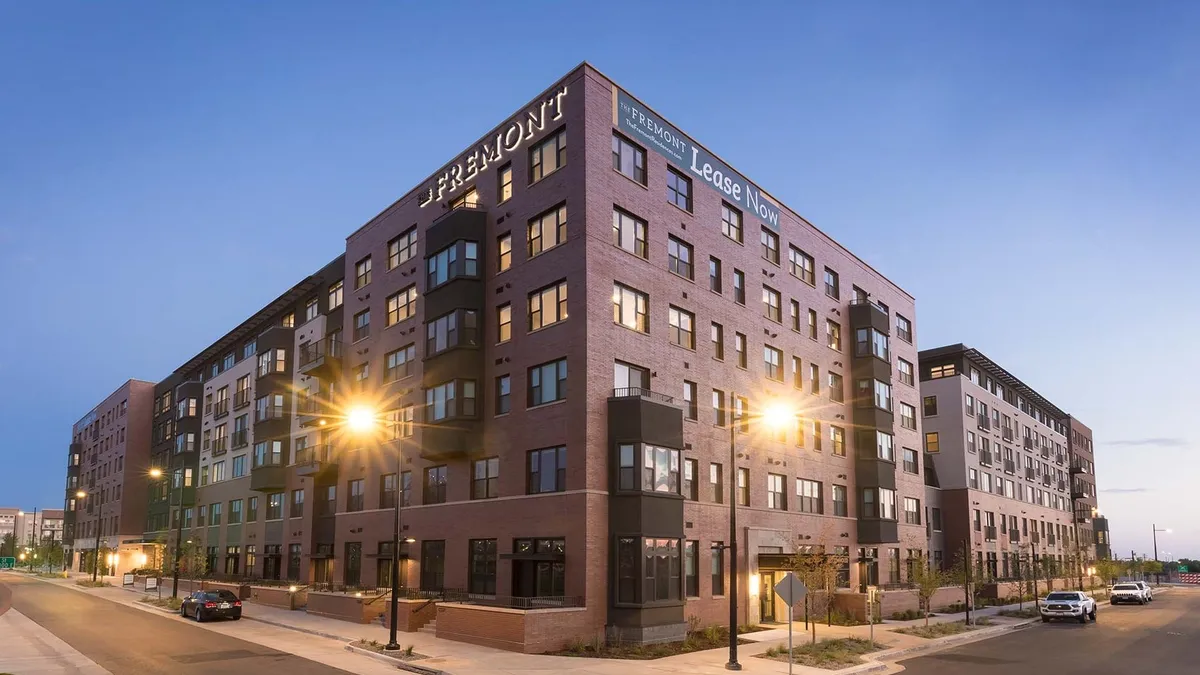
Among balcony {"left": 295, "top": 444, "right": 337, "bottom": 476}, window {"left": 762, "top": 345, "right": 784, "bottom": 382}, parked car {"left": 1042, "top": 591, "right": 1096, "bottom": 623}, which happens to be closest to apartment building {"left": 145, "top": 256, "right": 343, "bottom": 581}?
balcony {"left": 295, "top": 444, "right": 337, "bottom": 476}

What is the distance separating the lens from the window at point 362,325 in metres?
51.3

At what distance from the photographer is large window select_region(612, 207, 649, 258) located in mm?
37656

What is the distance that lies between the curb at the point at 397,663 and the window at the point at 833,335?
108 ft

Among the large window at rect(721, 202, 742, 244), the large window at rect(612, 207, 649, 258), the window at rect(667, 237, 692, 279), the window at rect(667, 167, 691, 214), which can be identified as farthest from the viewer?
the large window at rect(721, 202, 742, 244)

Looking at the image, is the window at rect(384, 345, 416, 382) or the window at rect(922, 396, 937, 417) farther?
the window at rect(922, 396, 937, 417)

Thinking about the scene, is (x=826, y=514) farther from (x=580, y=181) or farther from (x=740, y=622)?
(x=580, y=181)

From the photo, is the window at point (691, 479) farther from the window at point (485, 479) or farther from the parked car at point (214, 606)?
the parked car at point (214, 606)

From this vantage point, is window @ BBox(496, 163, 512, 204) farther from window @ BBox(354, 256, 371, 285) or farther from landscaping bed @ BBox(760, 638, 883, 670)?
landscaping bed @ BBox(760, 638, 883, 670)

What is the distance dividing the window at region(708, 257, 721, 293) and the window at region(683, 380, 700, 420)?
529cm

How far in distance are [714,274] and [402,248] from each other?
1770cm

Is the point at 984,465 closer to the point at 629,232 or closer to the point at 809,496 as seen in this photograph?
the point at 809,496

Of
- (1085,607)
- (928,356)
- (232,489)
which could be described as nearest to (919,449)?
(1085,607)

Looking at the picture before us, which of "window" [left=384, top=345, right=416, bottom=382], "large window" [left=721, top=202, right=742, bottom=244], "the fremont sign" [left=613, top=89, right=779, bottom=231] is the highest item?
"the fremont sign" [left=613, top=89, right=779, bottom=231]

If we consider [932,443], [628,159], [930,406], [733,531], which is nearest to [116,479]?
[628,159]
